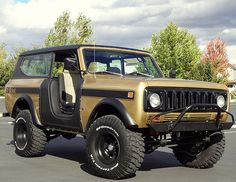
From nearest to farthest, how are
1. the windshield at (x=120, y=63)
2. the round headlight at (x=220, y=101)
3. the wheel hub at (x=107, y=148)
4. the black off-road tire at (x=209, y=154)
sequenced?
the wheel hub at (x=107, y=148) < the round headlight at (x=220, y=101) < the black off-road tire at (x=209, y=154) < the windshield at (x=120, y=63)

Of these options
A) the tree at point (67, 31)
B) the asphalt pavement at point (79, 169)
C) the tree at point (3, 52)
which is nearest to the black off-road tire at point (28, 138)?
the asphalt pavement at point (79, 169)

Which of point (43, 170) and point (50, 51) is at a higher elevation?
point (50, 51)

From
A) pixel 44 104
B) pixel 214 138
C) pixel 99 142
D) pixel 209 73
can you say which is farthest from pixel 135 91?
pixel 209 73

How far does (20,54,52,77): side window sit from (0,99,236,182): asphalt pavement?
158cm

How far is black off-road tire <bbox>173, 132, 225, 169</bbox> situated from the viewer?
752cm

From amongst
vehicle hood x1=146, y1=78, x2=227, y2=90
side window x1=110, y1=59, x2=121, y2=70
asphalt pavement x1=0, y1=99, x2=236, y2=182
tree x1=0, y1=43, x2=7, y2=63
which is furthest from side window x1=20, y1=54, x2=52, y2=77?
tree x1=0, y1=43, x2=7, y2=63

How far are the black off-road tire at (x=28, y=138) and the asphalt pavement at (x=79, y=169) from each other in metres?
0.14

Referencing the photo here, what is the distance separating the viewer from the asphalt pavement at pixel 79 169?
6.69 metres

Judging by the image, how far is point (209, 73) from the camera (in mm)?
47562

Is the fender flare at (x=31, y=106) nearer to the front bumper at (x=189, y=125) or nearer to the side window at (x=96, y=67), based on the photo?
the side window at (x=96, y=67)

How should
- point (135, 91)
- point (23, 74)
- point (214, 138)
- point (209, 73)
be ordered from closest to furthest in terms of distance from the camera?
point (135, 91) → point (214, 138) → point (23, 74) → point (209, 73)

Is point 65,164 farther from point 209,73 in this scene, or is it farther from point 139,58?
point 209,73

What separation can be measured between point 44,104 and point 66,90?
18.1 inches

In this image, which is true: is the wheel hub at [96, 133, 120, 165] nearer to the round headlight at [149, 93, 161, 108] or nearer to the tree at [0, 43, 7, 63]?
the round headlight at [149, 93, 161, 108]
